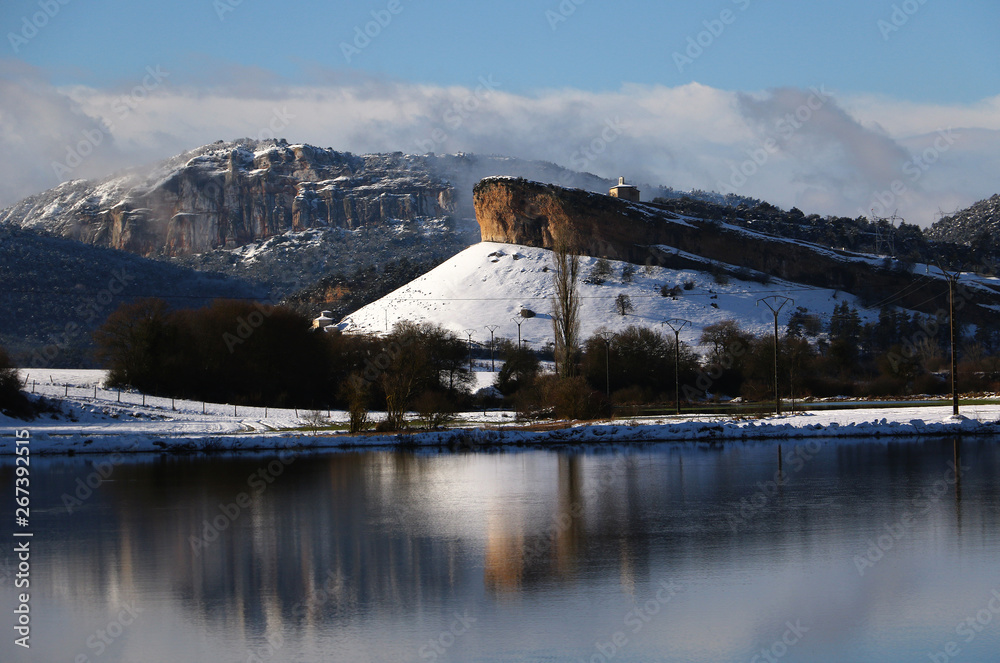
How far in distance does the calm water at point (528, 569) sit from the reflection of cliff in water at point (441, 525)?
0.21ft

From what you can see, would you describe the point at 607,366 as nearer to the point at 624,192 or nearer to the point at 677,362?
the point at 677,362

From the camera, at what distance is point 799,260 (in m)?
111

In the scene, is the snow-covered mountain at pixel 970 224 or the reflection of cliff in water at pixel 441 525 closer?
the reflection of cliff in water at pixel 441 525

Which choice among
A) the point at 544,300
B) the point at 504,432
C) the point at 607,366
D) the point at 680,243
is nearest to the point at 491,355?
the point at 544,300

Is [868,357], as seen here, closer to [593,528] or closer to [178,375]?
[178,375]

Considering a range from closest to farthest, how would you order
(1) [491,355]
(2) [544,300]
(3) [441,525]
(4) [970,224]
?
(3) [441,525], (1) [491,355], (2) [544,300], (4) [970,224]

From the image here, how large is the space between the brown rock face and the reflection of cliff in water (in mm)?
82001

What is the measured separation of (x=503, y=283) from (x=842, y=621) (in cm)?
10159

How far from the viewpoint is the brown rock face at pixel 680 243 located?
106 metres

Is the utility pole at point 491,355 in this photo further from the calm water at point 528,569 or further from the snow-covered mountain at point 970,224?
the snow-covered mountain at point 970,224

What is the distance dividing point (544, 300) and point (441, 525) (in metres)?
87.5

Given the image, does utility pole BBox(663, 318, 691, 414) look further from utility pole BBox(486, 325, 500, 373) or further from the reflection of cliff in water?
the reflection of cliff in water

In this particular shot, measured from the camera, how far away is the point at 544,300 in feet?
337

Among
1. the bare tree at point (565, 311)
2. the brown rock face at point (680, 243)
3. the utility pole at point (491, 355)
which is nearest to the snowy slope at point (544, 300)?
the utility pole at point (491, 355)
